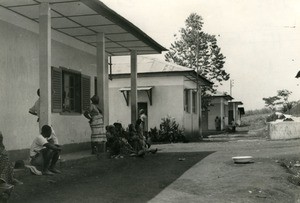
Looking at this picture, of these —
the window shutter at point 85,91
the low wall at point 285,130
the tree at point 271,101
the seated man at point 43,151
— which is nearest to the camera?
the seated man at point 43,151

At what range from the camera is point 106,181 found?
8820 mm

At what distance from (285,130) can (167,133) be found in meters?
5.47

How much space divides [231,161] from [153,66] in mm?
12990

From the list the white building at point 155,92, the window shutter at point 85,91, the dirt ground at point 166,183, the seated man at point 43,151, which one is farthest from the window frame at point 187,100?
the seated man at point 43,151

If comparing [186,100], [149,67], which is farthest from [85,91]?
[186,100]

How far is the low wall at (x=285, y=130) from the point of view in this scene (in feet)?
64.7

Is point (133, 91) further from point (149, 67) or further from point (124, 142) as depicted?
point (149, 67)

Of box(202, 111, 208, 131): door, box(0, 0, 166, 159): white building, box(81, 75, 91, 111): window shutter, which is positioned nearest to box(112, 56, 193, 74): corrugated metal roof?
box(0, 0, 166, 159): white building

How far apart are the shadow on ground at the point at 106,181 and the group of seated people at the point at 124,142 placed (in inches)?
16.8

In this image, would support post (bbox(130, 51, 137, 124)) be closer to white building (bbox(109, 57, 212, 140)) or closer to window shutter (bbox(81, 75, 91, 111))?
window shutter (bbox(81, 75, 91, 111))

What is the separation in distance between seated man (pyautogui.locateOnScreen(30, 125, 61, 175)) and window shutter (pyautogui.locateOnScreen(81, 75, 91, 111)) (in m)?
5.93

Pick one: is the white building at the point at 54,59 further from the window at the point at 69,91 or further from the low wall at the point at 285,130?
the low wall at the point at 285,130

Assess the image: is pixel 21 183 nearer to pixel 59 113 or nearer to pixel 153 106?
pixel 59 113

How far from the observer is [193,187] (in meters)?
8.19
